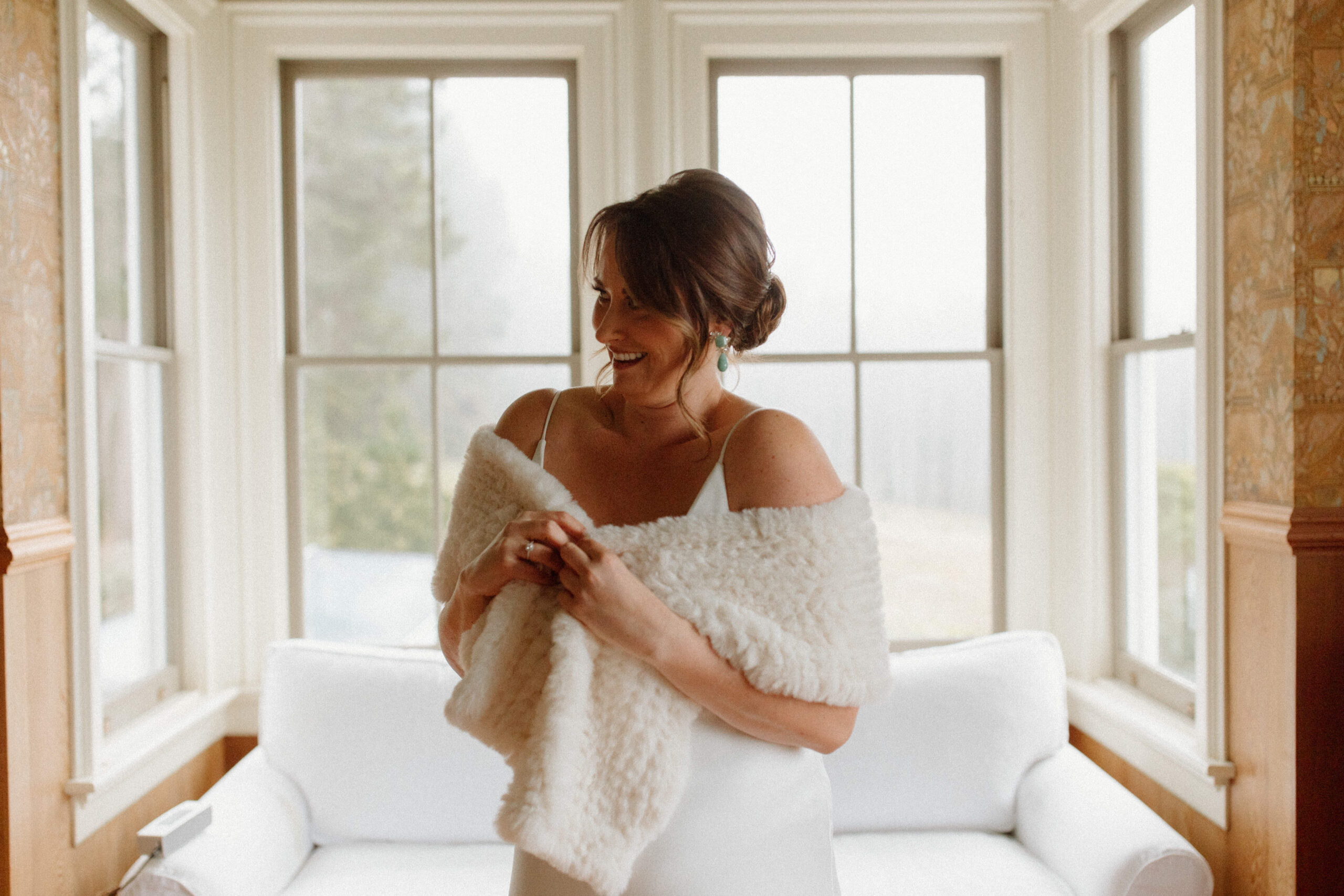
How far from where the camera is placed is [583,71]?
2.60 meters

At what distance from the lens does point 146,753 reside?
2.13 m

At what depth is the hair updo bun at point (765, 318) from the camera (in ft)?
3.83

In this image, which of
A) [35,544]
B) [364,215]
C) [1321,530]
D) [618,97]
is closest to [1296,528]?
[1321,530]

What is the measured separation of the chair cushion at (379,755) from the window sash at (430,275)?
0.44 m

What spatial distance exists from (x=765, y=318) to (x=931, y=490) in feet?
5.59

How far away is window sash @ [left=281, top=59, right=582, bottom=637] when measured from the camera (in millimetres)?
2672

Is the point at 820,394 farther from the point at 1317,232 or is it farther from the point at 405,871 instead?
the point at 405,871

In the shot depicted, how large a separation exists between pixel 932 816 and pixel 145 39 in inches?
104

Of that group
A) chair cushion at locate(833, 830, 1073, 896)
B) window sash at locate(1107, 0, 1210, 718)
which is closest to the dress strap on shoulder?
chair cushion at locate(833, 830, 1073, 896)

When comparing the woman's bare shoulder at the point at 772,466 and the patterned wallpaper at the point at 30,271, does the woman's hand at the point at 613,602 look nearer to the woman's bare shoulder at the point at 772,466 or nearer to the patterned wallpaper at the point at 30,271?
the woman's bare shoulder at the point at 772,466

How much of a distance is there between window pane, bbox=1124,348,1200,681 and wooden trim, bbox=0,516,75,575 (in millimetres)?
2265

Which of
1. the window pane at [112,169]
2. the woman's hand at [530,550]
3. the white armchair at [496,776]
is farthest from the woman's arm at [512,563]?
the window pane at [112,169]

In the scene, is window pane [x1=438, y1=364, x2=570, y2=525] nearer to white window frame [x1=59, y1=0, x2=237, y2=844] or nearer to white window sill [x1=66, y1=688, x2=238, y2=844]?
white window frame [x1=59, y1=0, x2=237, y2=844]

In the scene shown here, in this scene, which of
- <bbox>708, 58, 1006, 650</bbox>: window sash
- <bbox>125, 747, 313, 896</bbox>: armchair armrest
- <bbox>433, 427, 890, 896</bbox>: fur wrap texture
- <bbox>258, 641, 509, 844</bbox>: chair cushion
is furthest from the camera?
<bbox>708, 58, 1006, 650</bbox>: window sash
